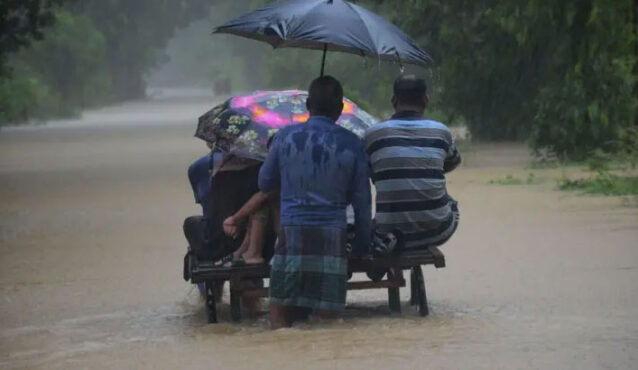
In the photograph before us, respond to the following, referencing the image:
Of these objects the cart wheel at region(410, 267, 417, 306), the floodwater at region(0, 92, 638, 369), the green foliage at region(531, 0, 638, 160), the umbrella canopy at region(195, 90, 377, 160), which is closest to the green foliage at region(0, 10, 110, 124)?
the green foliage at region(531, 0, 638, 160)

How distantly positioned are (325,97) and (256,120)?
654 mm

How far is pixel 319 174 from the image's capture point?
27.7 ft

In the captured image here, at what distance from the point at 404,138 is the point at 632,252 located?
166 inches

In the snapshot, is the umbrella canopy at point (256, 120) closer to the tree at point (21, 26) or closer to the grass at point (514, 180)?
the grass at point (514, 180)

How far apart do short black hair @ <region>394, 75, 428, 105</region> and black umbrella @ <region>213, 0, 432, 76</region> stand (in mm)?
158

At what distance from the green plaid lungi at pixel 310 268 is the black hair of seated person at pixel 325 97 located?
0.70m

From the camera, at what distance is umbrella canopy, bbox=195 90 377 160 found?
29.3ft

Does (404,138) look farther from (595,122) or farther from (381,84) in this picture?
(381,84)

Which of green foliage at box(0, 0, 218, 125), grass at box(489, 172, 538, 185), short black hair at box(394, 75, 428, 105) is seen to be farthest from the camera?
green foliage at box(0, 0, 218, 125)

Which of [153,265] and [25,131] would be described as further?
[25,131]

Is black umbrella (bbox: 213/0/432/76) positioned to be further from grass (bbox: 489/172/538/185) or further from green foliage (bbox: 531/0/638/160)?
green foliage (bbox: 531/0/638/160)

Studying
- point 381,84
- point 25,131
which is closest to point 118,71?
point 25,131

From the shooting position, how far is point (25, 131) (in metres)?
45.2

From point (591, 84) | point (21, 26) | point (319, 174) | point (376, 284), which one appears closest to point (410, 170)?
point (319, 174)
